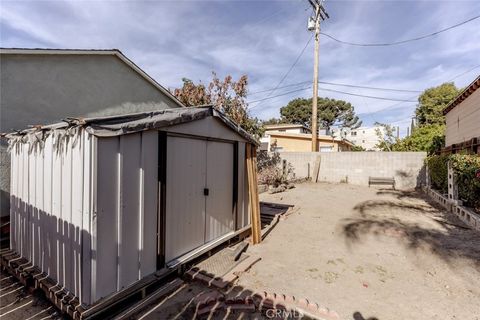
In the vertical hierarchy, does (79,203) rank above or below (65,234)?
above

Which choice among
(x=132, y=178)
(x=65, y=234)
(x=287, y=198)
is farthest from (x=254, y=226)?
(x=287, y=198)

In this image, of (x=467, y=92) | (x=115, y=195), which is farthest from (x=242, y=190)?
(x=467, y=92)

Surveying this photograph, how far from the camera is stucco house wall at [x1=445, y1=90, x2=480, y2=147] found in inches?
335

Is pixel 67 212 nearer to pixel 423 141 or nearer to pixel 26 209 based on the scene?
pixel 26 209

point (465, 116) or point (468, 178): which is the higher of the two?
point (465, 116)

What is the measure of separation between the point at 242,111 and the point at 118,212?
1227 centimetres

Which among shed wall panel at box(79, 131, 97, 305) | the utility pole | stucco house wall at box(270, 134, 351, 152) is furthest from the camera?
stucco house wall at box(270, 134, 351, 152)

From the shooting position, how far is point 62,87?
565 cm

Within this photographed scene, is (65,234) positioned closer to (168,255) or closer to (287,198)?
(168,255)

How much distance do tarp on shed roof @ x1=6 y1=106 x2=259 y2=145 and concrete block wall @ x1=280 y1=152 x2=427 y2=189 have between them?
12.2 m

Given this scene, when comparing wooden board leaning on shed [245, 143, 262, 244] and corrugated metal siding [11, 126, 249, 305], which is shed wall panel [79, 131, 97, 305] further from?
wooden board leaning on shed [245, 143, 262, 244]

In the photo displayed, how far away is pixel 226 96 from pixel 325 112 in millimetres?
25426

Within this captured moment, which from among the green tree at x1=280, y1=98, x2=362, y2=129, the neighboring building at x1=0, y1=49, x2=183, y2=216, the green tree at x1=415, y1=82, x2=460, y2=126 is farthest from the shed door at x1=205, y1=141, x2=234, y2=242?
the green tree at x1=280, y1=98, x2=362, y2=129

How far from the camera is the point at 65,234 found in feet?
9.87
